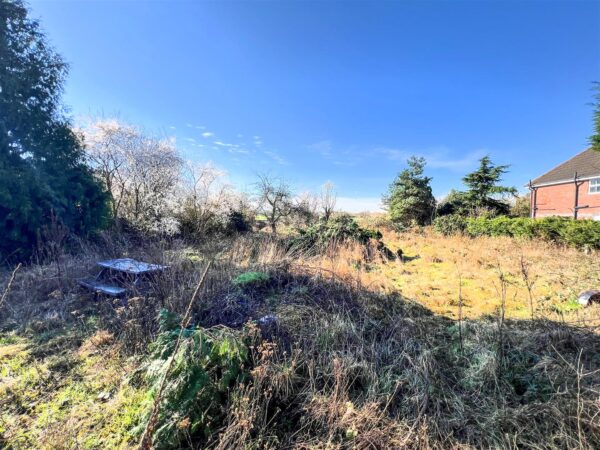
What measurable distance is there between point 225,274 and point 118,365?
1.95 m

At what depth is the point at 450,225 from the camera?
45.7 ft

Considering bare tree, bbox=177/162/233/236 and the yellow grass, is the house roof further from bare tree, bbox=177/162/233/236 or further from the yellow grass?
bare tree, bbox=177/162/233/236

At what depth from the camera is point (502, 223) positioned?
1090cm

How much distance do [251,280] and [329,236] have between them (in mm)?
4733

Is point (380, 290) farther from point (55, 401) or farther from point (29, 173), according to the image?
point (29, 173)

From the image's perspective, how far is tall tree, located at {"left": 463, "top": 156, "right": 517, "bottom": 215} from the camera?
56.2ft

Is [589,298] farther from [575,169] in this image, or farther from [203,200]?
[575,169]

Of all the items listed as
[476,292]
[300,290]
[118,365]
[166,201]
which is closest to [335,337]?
[300,290]

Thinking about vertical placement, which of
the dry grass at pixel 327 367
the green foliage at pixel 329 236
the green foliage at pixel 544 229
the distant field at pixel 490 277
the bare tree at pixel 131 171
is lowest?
the dry grass at pixel 327 367

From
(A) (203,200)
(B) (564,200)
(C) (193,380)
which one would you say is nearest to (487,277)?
(C) (193,380)

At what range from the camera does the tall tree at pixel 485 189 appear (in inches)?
675

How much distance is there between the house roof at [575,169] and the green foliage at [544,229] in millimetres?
9965

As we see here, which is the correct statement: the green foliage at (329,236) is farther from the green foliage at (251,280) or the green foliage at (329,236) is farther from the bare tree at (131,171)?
the bare tree at (131,171)

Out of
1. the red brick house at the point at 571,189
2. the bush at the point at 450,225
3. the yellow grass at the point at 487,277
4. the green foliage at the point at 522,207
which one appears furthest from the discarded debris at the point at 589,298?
the green foliage at the point at 522,207
